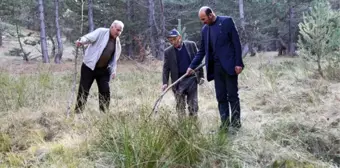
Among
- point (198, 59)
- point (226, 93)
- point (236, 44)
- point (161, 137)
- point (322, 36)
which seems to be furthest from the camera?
point (322, 36)

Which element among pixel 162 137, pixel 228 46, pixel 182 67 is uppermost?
pixel 228 46

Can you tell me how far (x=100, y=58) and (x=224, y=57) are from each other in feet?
6.28

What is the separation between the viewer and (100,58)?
471 cm

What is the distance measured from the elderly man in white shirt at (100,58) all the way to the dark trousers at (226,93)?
Result: 1623 millimetres

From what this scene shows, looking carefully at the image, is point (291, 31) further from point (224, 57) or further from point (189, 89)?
point (224, 57)

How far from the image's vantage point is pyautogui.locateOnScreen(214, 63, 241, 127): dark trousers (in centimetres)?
371

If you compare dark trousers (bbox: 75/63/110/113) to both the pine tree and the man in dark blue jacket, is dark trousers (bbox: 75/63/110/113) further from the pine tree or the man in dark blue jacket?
the pine tree

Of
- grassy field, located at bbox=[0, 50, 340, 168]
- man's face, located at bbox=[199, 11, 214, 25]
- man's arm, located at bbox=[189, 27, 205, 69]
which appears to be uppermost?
man's face, located at bbox=[199, 11, 214, 25]

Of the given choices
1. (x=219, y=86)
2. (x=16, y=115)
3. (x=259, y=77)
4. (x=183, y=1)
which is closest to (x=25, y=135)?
(x=16, y=115)

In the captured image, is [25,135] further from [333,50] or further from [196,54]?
[333,50]

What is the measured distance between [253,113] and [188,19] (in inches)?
823

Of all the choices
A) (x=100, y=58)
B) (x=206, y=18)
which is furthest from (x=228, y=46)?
(x=100, y=58)

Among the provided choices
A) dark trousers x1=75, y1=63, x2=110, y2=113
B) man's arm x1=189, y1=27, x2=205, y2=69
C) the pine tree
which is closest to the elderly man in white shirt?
dark trousers x1=75, y1=63, x2=110, y2=113

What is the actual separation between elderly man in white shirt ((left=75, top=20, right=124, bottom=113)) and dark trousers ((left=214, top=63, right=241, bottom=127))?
162 cm
